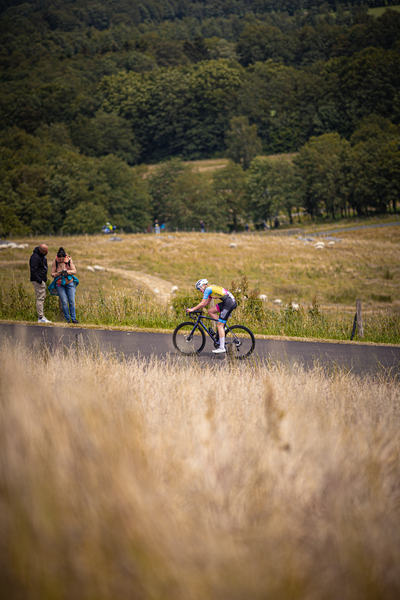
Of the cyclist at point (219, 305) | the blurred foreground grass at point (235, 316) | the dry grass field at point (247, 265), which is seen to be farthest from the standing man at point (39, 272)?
the dry grass field at point (247, 265)

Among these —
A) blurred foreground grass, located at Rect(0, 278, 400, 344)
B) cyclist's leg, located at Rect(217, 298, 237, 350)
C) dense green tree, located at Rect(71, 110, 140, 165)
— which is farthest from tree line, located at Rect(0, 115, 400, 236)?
cyclist's leg, located at Rect(217, 298, 237, 350)

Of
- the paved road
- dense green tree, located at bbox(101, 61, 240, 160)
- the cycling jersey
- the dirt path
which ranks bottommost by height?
the paved road

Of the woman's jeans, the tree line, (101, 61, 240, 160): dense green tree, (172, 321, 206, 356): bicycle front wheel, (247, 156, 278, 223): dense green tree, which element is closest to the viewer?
(172, 321, 206, 356): bicycle front wheel

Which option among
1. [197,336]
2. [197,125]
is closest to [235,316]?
[197,336]

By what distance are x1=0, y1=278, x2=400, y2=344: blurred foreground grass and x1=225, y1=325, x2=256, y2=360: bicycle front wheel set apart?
3.38 meters

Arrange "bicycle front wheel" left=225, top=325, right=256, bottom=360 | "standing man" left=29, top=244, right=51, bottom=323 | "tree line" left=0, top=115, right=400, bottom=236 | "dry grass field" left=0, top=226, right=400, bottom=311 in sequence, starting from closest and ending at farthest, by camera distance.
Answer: "bicycle front wheel" left=225, top=325, right=256, bottom=360
"standing man" left=29, top=244, right=51, bottom=323
"dry grass field" left=0, top=226, right=400, bottom=311
"tree line" left=0, top=115, right=400, bottom=236

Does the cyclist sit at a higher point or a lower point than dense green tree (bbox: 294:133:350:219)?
lower

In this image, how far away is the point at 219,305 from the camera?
11359 millimetres

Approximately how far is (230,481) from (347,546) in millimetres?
977

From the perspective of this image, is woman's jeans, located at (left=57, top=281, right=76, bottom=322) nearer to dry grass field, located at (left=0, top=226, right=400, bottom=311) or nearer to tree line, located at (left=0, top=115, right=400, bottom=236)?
dry grass field, located at (left=0, top=226, right=400, bottom=311)

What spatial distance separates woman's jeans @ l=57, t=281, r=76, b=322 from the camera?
1500 centimetres

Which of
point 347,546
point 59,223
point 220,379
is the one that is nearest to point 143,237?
point 59,223

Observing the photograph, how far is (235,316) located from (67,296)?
5042 millimetres

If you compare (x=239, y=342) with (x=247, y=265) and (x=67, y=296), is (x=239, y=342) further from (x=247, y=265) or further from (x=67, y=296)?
(x=247, y=265)
